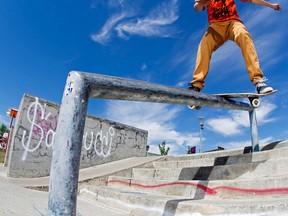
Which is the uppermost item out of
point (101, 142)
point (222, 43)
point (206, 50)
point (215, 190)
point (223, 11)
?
point (223, 11)

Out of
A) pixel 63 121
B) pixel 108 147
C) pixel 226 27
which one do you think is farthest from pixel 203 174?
pixel 108 147

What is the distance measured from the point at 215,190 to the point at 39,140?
14.5 ft

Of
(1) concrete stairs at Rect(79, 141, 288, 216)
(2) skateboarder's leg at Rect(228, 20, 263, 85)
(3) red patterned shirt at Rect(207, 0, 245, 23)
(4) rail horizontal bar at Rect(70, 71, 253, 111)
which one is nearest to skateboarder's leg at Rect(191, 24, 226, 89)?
(3) red patterned shirt at Rect(207, 0, 245, 23)

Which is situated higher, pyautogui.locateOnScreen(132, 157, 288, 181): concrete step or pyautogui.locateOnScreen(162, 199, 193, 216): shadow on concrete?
pyautogui.locateOnScreen(132, 157, 288, 181): concrete step

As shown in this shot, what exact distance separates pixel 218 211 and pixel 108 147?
5914 millimetres

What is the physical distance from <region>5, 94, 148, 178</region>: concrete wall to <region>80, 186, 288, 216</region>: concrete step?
2199mm

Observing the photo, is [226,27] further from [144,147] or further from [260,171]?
[144,147]

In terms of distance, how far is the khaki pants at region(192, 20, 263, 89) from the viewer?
3.45 m

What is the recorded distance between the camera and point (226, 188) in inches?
98.7

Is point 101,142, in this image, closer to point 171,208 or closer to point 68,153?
point 171,208

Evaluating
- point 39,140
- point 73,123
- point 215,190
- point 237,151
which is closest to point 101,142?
point 39,140

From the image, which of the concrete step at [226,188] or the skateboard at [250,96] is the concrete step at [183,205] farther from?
the skateboard at [250,96]

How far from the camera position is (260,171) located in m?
2.77

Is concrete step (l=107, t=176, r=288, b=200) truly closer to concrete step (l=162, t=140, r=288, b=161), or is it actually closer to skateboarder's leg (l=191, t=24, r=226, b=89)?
concrete step (l=162, t=140, r=288, b=161)
